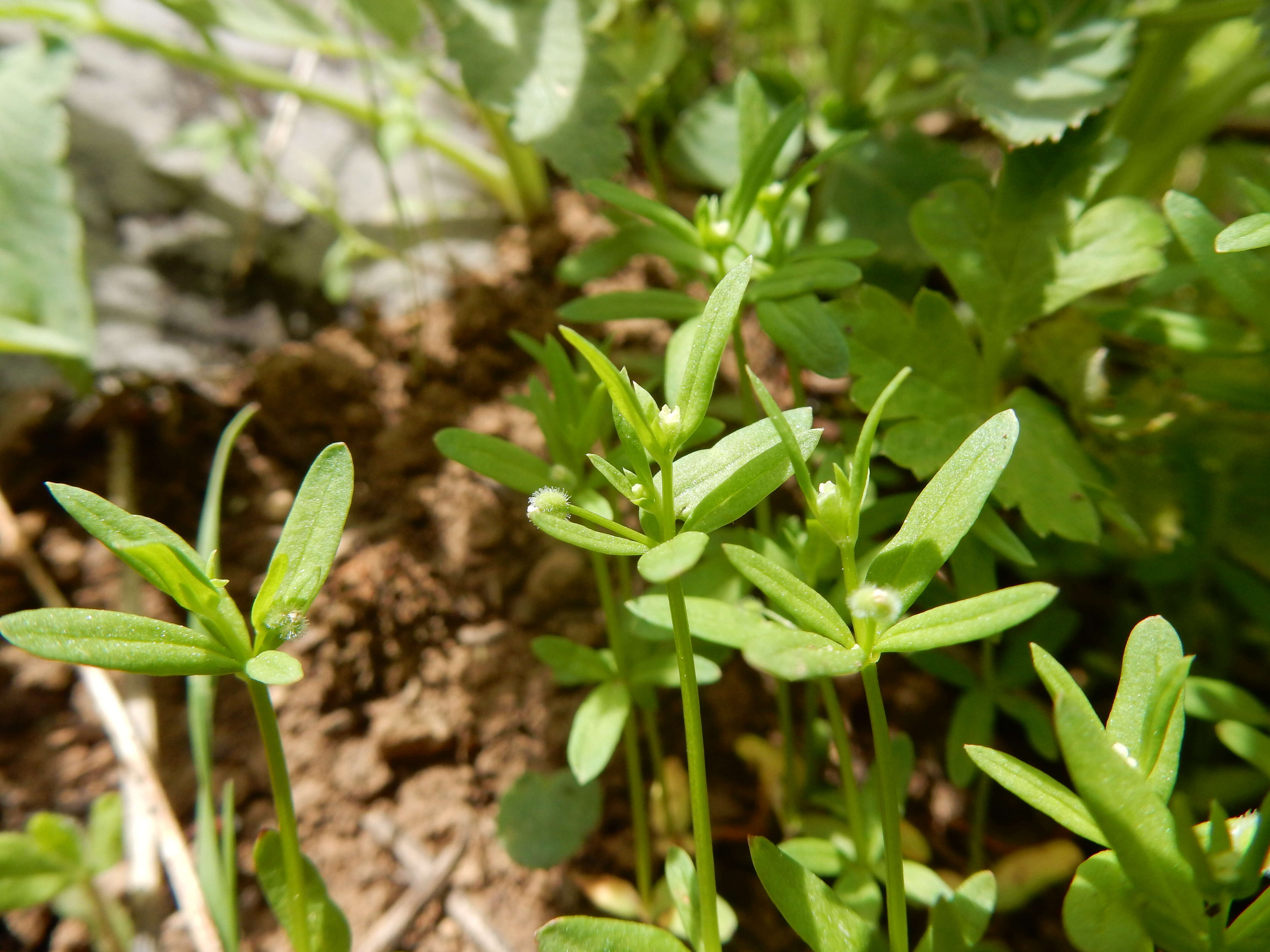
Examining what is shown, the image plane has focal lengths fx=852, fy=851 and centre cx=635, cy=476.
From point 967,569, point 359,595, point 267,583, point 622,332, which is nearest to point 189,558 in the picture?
Answer: point 267,583

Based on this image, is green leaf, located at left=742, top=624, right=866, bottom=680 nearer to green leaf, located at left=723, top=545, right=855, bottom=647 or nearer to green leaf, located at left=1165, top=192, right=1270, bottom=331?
green leaf, located at left=723, top=545, right=855, bottom=647

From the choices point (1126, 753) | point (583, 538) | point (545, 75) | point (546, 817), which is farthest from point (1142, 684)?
point (545, 75)

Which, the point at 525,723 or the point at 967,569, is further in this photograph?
the point at 525,723

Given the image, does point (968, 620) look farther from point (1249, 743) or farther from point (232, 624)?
point (232, 624)

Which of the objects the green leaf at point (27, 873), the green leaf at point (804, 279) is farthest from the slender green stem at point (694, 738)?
the green leaf at point (27, 873)

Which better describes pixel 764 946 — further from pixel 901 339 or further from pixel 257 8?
pixel 257 8

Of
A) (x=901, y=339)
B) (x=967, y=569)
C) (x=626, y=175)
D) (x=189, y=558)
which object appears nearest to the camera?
(x=189, y=558)
